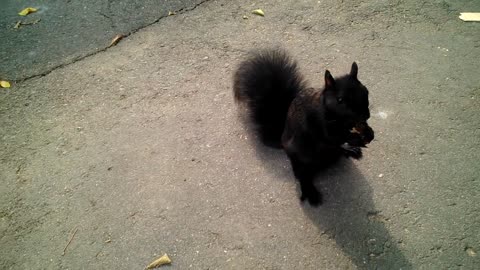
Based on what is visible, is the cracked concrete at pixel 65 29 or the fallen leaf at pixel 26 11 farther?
the fallen leaf at pixel 26 11

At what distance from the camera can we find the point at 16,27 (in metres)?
4.28

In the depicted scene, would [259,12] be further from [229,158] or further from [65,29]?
[65,29]

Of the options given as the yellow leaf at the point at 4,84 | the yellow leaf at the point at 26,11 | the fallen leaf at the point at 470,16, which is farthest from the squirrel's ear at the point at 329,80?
the yellow leaf at the point at 26,11

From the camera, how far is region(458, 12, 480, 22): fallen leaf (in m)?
3.84

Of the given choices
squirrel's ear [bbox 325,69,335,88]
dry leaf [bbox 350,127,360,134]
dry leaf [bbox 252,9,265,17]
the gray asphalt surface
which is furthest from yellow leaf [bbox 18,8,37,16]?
dry leaf [bbox 350,127,360,134]

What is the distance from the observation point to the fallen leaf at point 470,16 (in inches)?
151

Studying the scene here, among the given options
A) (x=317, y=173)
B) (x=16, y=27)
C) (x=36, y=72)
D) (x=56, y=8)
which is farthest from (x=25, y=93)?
(x=317, y=173)

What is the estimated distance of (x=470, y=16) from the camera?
3.87 meters

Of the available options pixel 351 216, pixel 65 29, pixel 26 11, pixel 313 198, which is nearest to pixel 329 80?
pixel 313 198

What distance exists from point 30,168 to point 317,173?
2345 mm

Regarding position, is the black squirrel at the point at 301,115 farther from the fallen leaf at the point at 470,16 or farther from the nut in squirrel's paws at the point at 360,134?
the fallen leaf at the point at 470,16

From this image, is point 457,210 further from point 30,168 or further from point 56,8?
point 56,8

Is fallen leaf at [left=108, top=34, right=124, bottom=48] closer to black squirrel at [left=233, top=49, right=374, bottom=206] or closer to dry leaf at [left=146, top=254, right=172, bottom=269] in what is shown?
black squirrel at [left=233, top=49, right=374, bottom=206]

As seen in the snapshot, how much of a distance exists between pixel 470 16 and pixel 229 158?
10.3 ft
